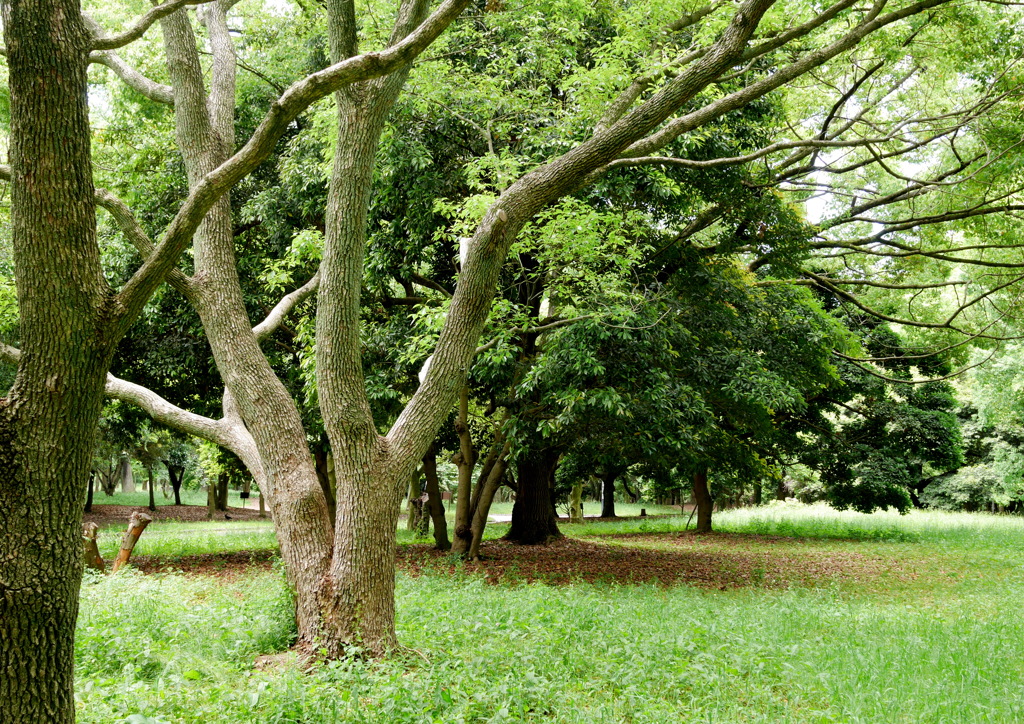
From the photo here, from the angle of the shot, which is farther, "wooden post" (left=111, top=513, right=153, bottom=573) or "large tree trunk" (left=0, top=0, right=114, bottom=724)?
"wooden post" (left=111, top=513, right=153, bottom=573)


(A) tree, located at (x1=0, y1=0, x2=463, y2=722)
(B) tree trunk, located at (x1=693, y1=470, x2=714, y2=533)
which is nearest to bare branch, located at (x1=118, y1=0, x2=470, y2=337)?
(A) tree, located at (x1=0, y1=0, x2=463, y2=722)

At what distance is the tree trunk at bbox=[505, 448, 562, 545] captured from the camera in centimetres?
1620

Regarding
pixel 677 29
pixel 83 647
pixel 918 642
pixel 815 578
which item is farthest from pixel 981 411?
pixel 83 647

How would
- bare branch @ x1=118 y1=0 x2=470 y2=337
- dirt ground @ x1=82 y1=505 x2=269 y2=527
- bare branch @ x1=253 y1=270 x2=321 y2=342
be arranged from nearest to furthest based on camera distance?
bare branch @ x1=118 y1=0 x2=470 y2=337
bare branch @ x1=253 y1=270 x2=321 y2=342
dirt ground @ x1=82 y1=505 x2=269 y2=527

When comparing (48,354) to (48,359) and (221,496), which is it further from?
(221,496)

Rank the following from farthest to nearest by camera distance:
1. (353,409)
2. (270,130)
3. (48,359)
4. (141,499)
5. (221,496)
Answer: (141,499)
(221,496)
(353,409)
(270,130)
(48,359)

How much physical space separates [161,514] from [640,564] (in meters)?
27.0

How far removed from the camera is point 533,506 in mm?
16469

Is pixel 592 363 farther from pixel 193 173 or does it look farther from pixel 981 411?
pixel 981 411

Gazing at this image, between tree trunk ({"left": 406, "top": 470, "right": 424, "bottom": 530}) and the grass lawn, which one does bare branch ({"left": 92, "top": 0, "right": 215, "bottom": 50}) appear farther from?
tree trunk ({"left": 406, "top": 470, "right": 424, "bottom": 530})

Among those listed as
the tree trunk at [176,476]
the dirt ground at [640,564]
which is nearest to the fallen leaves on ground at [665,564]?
the dirt ground at [640,564]

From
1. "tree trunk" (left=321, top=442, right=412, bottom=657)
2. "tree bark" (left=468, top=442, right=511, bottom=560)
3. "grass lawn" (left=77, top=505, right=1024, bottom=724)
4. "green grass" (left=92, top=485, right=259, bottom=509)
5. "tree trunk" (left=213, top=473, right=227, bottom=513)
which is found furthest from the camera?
"green grass" (left=92, top=485, right=259, bottom=509)

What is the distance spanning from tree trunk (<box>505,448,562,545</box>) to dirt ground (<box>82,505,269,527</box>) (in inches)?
680


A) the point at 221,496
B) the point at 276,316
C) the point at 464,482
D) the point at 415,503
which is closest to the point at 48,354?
the point at 276,316
